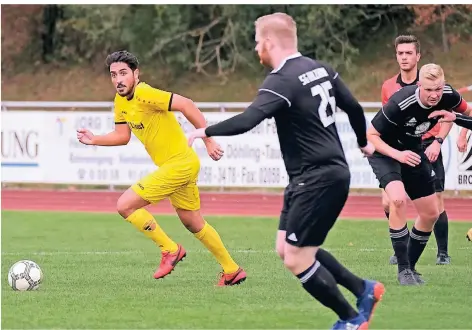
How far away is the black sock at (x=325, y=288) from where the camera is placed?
22.4ft

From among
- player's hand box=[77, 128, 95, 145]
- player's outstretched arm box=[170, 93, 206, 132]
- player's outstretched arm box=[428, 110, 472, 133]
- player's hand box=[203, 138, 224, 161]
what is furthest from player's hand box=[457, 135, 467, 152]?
player's hand box=[77, 128, 95, 145]

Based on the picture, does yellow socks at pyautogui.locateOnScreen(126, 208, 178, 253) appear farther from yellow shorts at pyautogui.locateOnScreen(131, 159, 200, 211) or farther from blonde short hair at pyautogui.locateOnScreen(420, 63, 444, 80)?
blonde short hair at pyautogui.locateOnScreen(420, 63, 444, 80)

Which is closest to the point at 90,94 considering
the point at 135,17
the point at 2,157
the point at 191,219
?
the point at 135,17

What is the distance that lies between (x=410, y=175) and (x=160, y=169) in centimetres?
224

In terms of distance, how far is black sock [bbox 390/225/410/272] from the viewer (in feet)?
31.0

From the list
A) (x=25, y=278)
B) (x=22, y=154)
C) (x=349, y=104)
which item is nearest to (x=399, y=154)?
(x=349, y=104)

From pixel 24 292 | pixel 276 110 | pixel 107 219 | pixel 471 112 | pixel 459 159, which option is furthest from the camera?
pixel 459 159

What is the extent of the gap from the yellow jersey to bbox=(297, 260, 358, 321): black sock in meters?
3.10

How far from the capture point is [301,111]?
22.4 feet

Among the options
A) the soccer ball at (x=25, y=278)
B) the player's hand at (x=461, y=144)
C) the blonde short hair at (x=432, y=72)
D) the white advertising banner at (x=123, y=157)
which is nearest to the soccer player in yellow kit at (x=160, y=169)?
the soccer ball at (x=25, y=278)

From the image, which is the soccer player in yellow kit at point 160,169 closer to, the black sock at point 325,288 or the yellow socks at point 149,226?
the yellow socks at point 149,226

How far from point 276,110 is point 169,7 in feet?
75.9
